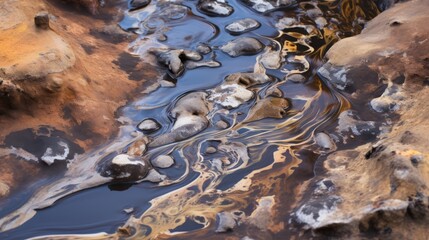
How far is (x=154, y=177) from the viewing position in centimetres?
248

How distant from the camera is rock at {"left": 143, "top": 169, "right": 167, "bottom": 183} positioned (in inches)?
97.2

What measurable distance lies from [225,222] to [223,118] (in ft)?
2.43

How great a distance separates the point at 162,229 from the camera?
2227mm

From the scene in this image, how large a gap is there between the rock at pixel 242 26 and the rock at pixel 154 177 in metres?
1.40

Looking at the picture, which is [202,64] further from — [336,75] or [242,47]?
[336,75]

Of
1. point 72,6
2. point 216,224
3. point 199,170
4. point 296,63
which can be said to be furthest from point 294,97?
point 72,6

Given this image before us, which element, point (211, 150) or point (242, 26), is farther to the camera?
point (242, 26)

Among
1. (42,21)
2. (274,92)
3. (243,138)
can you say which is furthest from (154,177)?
(42,21)

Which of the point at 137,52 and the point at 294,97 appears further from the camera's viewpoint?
the point at 137,52

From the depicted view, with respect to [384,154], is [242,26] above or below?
below

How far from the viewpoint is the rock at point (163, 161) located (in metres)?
2.55

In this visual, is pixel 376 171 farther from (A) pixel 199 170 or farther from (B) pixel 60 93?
(B) pixel 60 93

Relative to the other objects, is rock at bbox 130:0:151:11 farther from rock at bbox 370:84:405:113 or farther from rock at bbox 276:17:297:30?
rock at bbox 370:84:405:113

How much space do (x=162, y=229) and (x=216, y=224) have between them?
198 mm
